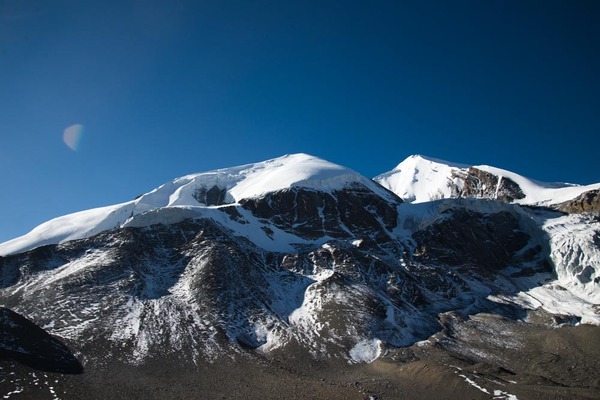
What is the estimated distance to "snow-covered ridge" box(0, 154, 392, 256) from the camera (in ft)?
413

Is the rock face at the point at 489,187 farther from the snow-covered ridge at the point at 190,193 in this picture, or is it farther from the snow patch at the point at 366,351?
the snow patch at the point at 366,351

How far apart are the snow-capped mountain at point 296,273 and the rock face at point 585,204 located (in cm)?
367

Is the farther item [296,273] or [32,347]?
[296,273]

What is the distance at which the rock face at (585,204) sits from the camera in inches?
5157

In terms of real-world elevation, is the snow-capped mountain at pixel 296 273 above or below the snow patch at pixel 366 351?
above

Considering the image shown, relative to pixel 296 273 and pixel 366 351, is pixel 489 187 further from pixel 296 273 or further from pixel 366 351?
pixel 366 351

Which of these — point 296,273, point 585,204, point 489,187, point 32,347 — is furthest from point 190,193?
point 585,204

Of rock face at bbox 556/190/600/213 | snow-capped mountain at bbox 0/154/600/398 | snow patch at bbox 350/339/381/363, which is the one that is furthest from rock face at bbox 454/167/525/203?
snow patch at bbox 350/339/381/363

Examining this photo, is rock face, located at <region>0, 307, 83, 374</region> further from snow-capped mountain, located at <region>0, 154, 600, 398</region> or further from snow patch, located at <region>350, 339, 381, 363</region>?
snow patch, located at <region>350, 339, 381, 363</region>

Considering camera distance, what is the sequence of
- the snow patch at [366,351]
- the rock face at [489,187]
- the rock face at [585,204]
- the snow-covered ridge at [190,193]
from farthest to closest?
the rock face at [489,187] → the rock face at [585,204] → the snow-covered ridge at [190,193] → the snow patch at [366,351]

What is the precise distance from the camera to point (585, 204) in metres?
133

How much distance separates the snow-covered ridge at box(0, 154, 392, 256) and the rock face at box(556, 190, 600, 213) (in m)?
58.3

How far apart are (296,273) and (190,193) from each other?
84.9 metres

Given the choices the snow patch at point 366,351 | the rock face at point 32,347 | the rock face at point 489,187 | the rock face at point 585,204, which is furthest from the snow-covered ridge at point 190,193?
the snow patch at point 366,351
